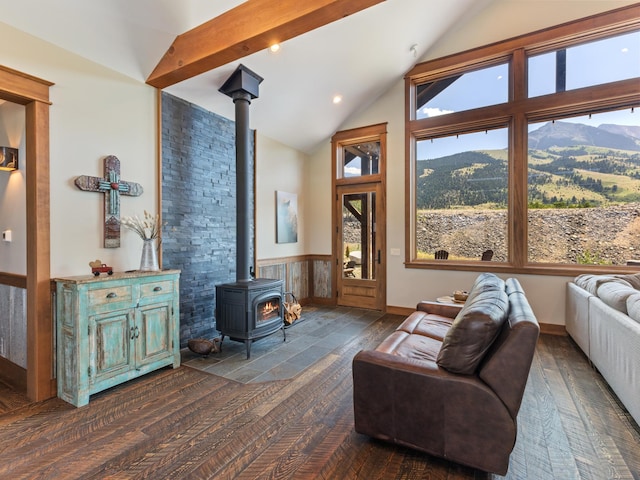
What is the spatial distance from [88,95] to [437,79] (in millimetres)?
4848

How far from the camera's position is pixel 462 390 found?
1730mm

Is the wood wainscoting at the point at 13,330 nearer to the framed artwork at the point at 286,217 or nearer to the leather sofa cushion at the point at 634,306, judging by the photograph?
the framed artwork at the point at 286,217

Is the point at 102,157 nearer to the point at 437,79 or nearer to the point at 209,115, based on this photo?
the point at 209,115

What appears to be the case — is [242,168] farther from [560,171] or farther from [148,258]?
[560,171]

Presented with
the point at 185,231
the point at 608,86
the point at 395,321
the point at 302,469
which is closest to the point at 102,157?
the point at 185,231

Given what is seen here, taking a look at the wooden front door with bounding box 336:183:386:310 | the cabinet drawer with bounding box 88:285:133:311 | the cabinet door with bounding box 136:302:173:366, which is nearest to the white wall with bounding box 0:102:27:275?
the cabinet drawer with bounding box 88:285:133:311

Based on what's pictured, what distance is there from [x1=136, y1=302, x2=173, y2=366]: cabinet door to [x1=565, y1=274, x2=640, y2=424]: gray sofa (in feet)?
12.5

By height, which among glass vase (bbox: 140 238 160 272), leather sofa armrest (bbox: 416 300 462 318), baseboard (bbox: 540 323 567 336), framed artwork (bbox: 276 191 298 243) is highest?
framed artwork (bbox: 276 191 298 243)

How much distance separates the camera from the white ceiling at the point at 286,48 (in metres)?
2.71

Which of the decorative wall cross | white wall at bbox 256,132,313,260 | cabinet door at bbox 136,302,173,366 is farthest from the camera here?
white wall at bbox 256,132,313,260

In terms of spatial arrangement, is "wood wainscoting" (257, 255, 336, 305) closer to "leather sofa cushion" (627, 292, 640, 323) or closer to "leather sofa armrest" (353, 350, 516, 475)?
"leather sofa armrest" (353, 350, 516, 475)

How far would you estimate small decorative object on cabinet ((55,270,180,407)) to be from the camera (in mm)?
2514

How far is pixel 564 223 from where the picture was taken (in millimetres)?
4355

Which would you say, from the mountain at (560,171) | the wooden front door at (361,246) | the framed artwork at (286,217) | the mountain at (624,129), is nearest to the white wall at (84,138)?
the framed artwork at (286,217)
